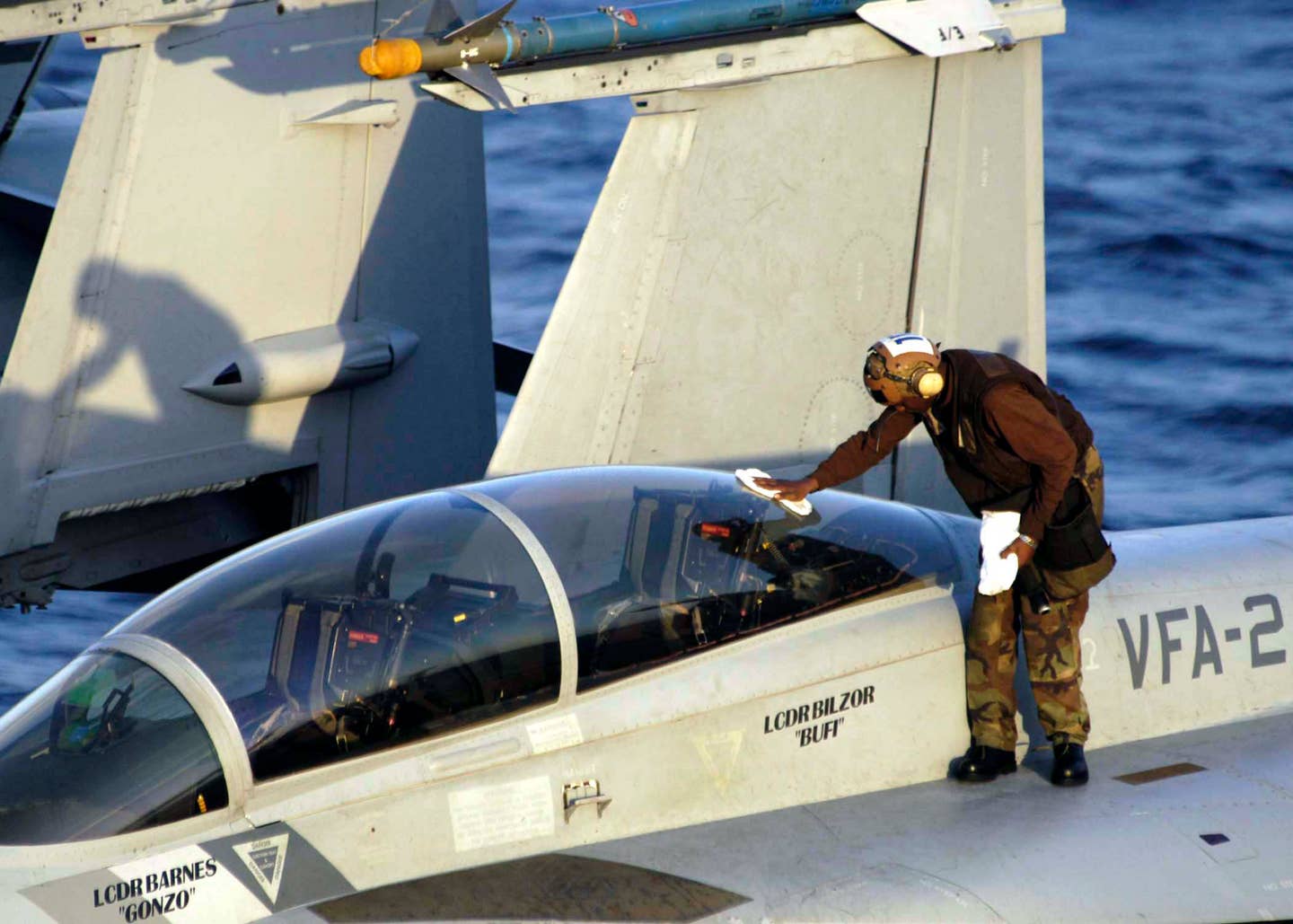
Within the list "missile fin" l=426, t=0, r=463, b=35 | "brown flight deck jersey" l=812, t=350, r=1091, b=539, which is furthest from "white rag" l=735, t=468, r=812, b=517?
"missile fin" l=426, t=0, r=463, b=35

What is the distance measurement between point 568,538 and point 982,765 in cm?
163

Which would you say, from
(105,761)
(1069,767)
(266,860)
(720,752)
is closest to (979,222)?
(1069,767)

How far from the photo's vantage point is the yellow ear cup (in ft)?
16.8

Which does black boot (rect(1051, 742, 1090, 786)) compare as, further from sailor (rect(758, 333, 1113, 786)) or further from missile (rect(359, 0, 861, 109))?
missile (rect(359, 0, 861, 109))

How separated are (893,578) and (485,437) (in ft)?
16.0

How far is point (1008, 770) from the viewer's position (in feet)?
17.9

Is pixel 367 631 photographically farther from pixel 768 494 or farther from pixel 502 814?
pixel 768 494

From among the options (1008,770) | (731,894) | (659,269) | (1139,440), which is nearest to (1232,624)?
(1008,770)

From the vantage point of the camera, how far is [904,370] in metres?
5.13

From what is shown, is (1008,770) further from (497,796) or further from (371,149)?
(371,149)

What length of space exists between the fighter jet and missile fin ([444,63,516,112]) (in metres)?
1.94

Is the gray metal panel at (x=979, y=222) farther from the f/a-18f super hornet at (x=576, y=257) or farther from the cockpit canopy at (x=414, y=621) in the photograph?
the cockpit canopy at (x=414, y=621)

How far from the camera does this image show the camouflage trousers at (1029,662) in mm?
5352

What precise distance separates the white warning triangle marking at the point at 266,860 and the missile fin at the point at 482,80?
3314 millimetres
